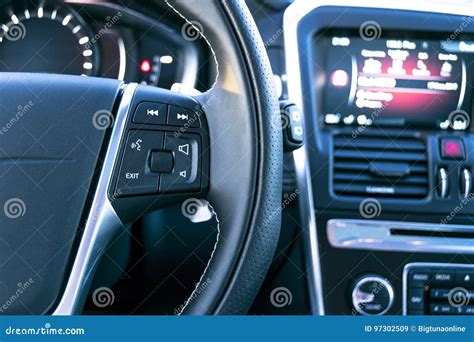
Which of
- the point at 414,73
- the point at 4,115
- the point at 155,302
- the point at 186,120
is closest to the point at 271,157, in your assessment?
the point at 186,120

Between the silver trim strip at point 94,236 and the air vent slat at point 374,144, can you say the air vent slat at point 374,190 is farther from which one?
the silver trim strip at point 94,236

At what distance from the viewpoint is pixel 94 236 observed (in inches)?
34.9

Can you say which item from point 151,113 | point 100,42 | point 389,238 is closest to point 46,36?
point 100,42

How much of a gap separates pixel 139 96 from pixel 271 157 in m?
0.19

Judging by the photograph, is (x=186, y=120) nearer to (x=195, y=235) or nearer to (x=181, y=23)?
(x=195, y=235)

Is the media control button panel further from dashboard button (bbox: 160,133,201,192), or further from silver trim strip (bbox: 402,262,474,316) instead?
silver trim strip (bbox: 402,262,474,316)

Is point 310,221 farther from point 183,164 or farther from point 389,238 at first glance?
point 183,164

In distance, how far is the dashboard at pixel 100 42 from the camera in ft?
4.71

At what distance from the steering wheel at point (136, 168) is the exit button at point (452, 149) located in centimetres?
54

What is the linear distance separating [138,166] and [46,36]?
0.66 m

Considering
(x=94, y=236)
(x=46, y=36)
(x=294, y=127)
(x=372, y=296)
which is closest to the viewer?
(x=94, y=236)

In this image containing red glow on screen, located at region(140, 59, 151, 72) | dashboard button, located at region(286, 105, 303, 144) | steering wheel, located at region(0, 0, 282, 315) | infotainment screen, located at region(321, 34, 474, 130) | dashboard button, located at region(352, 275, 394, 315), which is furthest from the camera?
red glow on screen, located at region(140, 59, 151, 72)

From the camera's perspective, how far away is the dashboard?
56.6 inches

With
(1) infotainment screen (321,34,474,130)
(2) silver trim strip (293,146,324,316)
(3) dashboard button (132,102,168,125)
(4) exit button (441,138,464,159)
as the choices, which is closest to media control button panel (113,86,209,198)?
(3) dashboard button (132,102,168,125)
